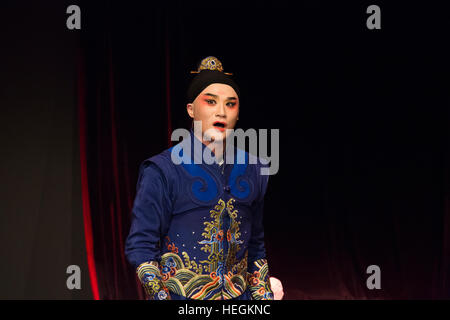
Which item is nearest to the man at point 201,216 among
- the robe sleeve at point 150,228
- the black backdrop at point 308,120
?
the robe sleeve at point 150,228

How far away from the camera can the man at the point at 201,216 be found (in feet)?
5.06

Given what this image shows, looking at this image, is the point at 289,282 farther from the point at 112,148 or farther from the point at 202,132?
the point at 202,132

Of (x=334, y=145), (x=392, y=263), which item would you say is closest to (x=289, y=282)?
(x=392, y=263)

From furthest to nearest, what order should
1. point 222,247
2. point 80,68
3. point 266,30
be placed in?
point 266,30
point 80,68
point 222,247

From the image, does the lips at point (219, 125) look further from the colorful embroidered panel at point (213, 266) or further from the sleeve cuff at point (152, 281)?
the sleeve cuff at point (152, 281)

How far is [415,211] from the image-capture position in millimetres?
3422

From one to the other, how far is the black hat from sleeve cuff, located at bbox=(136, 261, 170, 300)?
597 mm

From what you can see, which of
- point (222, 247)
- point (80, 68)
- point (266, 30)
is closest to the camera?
point (222, 247)

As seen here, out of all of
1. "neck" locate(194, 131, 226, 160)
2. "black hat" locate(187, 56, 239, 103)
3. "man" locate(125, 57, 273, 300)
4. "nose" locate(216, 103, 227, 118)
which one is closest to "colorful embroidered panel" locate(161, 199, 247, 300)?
"man" locate(125, 57, 273, 300)

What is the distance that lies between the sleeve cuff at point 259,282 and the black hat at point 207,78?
616 mm

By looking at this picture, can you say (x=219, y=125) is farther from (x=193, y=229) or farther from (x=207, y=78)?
(x=193, y=229)

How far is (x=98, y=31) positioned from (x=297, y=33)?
129 centimetres

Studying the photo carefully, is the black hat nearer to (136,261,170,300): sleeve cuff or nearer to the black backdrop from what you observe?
(136,261,170,300): sleeve cuff

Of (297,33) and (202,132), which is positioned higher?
(297,33)
